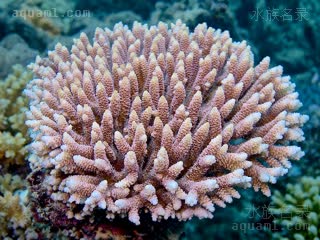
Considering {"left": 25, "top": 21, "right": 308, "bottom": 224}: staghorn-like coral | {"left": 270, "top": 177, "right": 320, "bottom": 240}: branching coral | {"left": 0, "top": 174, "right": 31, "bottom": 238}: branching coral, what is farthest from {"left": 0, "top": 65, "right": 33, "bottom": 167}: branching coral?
{"left": 270, "top": 177, "right": 320, "bottom": 240}: branching coral

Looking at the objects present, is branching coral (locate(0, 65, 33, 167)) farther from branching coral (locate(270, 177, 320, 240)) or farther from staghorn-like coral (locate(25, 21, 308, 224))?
branching coral (locate(270, 177, 320, 240))

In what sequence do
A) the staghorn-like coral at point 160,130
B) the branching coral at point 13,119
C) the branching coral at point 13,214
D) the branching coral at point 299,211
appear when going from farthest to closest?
the branching coral at point 299,211 → the branching coral at point 13,119 → the branching coral at point 13,214 → the staghorn-like coral at point 160,130

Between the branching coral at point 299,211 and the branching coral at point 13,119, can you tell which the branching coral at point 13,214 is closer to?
the branching coral at point 13,119

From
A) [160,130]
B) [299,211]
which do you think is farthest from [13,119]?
[299,211]

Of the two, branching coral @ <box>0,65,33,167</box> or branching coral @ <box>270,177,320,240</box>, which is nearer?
branching coral @ <box>0,65,33,167</box>

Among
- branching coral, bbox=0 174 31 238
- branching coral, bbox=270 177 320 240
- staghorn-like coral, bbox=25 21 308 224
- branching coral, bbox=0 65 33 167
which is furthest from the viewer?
branching coral, bbox=270 177 320 240

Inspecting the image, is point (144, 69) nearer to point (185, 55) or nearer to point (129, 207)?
point (185, 55)

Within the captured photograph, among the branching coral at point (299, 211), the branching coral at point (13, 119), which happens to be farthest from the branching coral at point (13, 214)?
the branching coral at point (299, 211)
